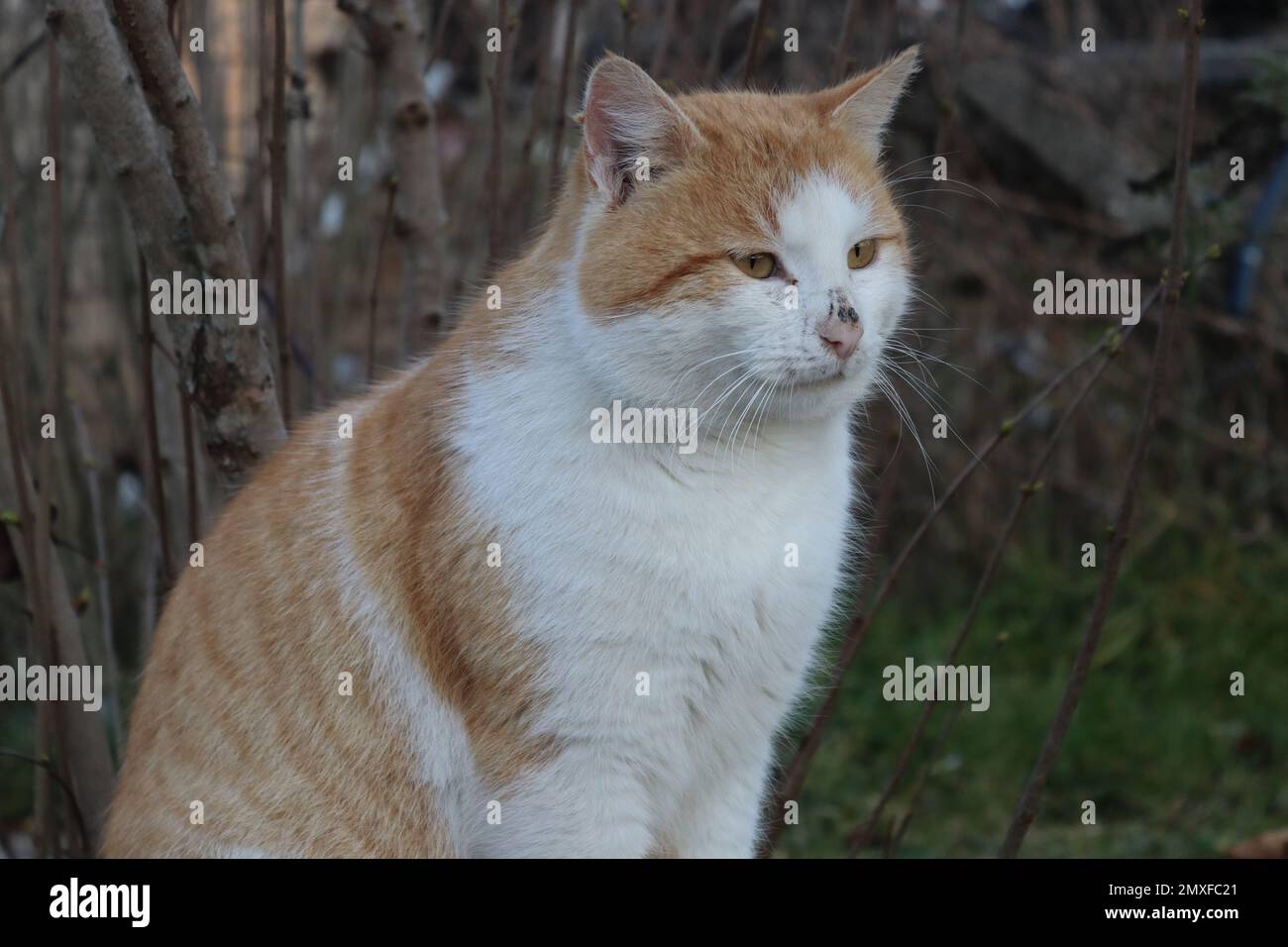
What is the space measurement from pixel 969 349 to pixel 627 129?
12.0 ft

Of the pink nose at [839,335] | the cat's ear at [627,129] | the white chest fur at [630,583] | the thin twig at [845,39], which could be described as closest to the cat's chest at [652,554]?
the white chest fur at [630,583]

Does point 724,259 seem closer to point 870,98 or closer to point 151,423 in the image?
point 870,98

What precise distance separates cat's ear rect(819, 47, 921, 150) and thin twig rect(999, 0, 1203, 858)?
0.46 m

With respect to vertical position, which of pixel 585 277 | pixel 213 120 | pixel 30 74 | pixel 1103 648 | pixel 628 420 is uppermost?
pixel 30 74

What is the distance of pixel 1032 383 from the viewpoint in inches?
209

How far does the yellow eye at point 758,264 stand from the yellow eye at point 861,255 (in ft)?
0.51

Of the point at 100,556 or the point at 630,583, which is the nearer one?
the point at 630,583

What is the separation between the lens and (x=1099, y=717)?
445 cm

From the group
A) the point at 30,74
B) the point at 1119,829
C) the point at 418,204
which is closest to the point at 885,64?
the point at 418,204

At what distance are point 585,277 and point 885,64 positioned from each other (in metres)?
0.64

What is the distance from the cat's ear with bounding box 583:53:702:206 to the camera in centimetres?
201

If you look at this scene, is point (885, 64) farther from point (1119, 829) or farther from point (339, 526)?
point (1119, 829)

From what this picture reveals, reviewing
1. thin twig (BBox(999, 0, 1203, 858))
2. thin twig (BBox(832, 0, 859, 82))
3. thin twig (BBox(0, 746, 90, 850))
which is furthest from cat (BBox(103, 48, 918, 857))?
thin twig (BBox(999, 0, 1203, 858))

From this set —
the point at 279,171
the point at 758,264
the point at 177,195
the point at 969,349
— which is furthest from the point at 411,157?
the point at 969,349
